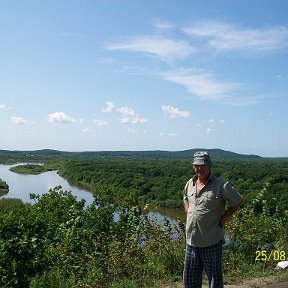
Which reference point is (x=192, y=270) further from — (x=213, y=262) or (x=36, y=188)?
(x=36, y=188)

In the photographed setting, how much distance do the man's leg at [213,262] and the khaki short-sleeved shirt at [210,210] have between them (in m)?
0.06

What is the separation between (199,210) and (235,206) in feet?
0.96

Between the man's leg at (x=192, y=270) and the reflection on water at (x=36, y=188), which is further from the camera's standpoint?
the reflection on water at (x=36, y=188)

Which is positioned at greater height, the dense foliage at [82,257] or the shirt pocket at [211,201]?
the shirt pocket at [211,201]

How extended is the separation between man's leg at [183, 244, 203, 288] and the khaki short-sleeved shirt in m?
0.12

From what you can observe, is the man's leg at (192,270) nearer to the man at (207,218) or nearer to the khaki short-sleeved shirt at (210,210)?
the man at (207,218)

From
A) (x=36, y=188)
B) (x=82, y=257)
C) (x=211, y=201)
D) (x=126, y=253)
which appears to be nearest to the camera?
(x=211, y=201)

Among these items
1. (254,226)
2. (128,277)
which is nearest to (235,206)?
(128,277)

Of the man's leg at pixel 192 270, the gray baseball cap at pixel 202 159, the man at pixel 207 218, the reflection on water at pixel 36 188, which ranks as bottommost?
the reflection on water at pixel 36 188

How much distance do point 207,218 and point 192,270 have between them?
→ 50 cm

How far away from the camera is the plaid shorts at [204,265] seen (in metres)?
3.32
